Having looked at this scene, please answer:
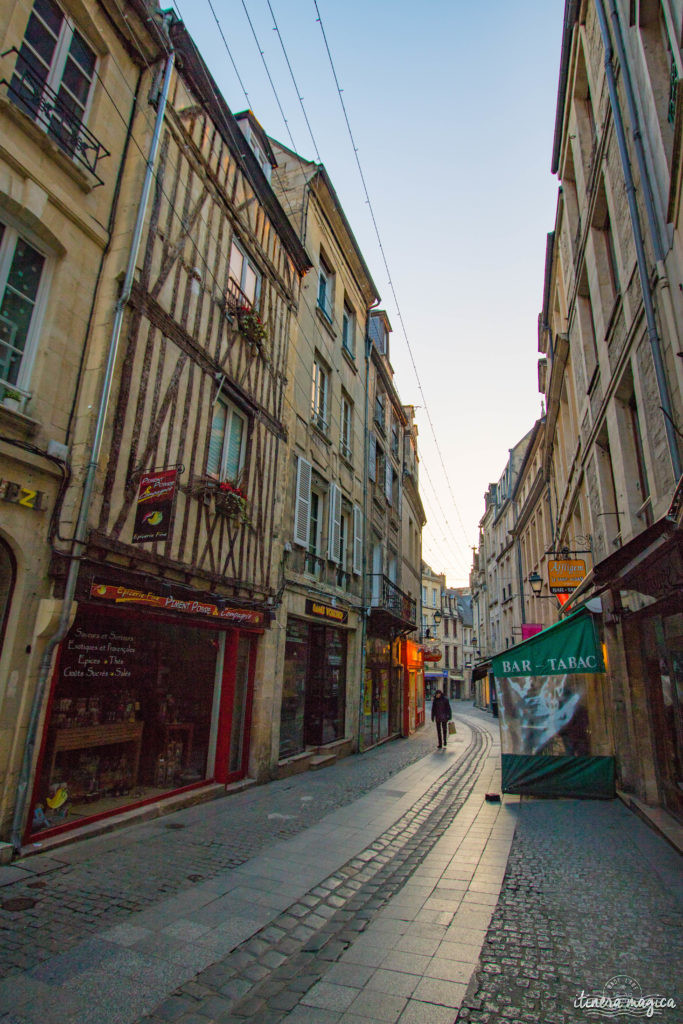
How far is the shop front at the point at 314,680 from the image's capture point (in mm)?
10367

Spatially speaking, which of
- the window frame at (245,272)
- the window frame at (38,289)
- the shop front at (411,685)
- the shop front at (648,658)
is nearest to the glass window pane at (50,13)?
the window frame at (38,289)

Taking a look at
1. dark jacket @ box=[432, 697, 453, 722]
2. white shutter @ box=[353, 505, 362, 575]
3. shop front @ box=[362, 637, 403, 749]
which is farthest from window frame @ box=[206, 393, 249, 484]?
dark jacket @ box=[432, 697, 453, 722]

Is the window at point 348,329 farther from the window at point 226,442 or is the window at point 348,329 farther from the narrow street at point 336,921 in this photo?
the narrow street at point 336,921

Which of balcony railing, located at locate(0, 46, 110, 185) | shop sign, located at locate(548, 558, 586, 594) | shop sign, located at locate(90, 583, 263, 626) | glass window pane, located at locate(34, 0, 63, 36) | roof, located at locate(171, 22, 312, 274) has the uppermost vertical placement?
roof, located at locate(171, 22, 312, 274)

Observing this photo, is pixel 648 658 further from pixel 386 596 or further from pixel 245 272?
pixel 245 272

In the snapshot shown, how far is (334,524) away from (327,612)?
215 cm

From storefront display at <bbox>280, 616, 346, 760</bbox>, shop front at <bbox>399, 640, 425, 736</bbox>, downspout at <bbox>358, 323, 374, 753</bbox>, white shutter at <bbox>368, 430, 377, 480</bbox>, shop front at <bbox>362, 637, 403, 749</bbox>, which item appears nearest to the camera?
storefront display at <bbox>280, 616, 346, 760</bbox>

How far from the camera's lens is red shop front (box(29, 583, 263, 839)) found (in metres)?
5.65

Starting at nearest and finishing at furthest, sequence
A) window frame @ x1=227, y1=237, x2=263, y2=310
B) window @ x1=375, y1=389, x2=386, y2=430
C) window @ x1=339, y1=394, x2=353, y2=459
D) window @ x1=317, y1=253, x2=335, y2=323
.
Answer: window frame @ x1=227, y1=237, x2=263, y2=310 < window @ x1=317, y1=253, x2=335, y2=323 < window @ x1=339, y1=394, x2=353, y2=459 < window @ x1=375, y1=389, x2=386, y2=430

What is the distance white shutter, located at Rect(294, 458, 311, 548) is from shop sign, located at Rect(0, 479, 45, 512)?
5.92 m

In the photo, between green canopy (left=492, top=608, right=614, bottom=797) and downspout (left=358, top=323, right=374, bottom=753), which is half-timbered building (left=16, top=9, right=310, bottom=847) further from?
downspout (left=358, top=323, right=374, bottom=753)

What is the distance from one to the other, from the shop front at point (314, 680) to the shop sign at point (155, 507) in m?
4.97

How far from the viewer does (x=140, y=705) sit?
6848 mm

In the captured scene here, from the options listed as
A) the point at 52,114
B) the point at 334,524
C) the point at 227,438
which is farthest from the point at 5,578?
the point at 334,524
